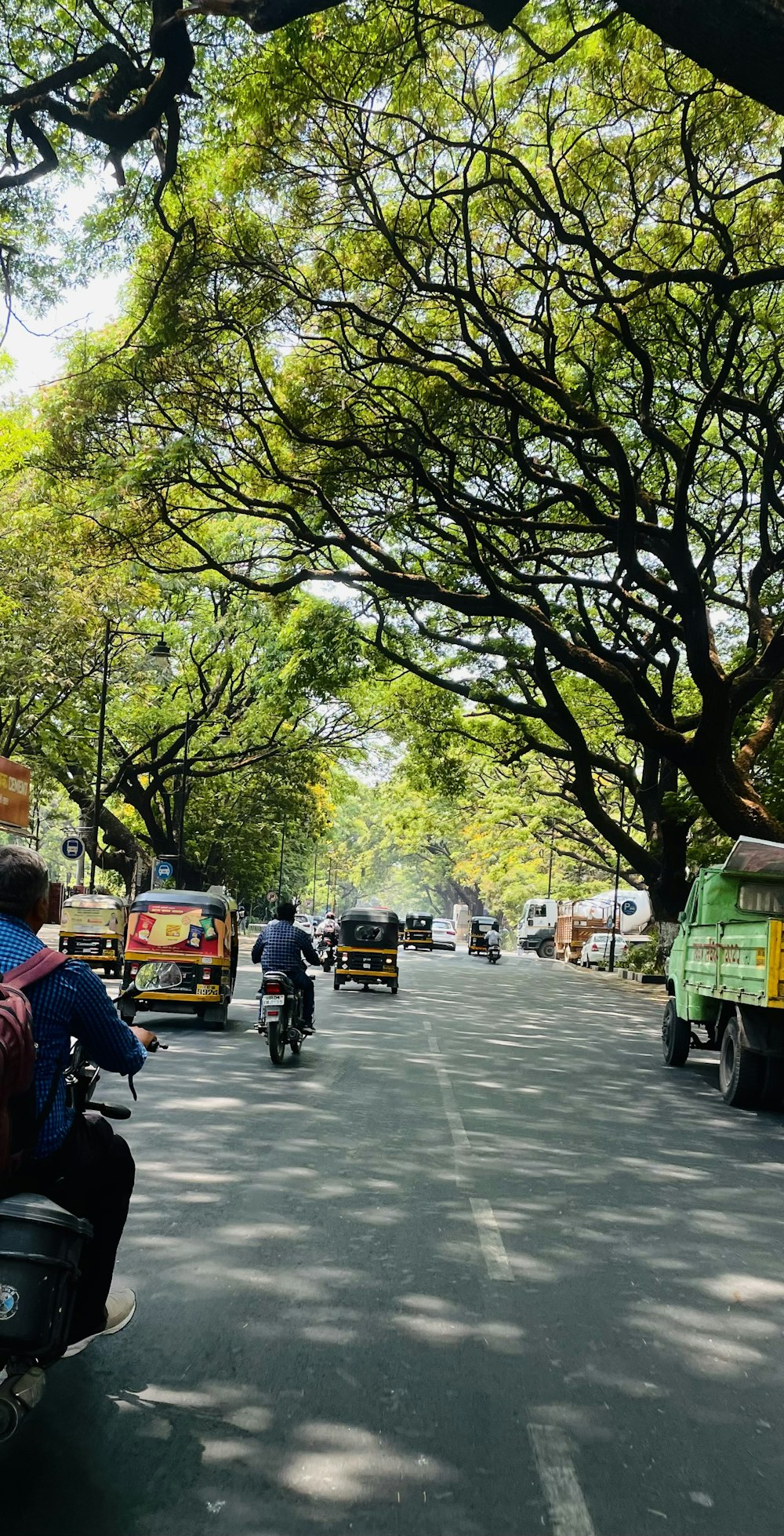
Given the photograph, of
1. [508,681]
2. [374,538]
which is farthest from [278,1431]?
[508,681]

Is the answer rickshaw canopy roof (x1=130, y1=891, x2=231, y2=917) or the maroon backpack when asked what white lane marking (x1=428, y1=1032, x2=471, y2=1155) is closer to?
rickshaw canopy roof (x1=130, y1=891, x2=231, y2=917)

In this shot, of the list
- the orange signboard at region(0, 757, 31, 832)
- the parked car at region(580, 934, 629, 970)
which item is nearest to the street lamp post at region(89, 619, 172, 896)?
the orange signboard at region(0, 757, 31, 832)

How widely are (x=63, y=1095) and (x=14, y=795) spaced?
12.3 m

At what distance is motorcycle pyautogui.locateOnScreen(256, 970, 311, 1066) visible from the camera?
13.2 metres

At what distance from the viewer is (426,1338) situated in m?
4.88

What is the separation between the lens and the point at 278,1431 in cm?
392

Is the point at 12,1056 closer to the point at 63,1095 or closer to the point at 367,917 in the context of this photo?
the point at 63,1095

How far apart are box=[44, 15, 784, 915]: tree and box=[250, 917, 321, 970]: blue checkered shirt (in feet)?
20.1

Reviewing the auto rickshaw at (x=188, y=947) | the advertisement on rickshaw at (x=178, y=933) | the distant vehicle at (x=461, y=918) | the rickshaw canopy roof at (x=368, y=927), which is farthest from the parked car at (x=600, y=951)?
the distant vehicle at (x=461, y=918)

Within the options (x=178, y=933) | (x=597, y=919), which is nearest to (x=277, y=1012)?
(x=178, y=933)

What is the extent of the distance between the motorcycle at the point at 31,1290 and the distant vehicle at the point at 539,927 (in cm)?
6144

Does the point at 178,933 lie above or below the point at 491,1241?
above

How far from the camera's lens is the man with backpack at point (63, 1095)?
151 inches

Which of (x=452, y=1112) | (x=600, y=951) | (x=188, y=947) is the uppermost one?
(x=600, y=951)
